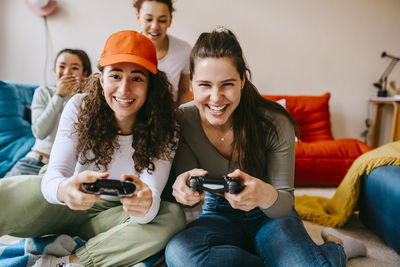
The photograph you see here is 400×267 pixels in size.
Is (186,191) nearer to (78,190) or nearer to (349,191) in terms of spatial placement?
(78,190)

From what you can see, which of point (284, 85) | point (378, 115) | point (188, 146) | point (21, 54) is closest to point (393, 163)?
point (188, 146)

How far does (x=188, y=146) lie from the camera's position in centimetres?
100

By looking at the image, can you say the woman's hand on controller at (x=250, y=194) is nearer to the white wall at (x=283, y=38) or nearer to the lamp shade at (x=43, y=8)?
the white wall at (x=283, y=38)

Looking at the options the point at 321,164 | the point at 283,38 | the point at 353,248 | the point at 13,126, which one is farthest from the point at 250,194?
the point at 283,38

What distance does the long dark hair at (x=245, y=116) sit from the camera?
908 mm

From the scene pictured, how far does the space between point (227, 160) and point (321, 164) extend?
1.39 metres

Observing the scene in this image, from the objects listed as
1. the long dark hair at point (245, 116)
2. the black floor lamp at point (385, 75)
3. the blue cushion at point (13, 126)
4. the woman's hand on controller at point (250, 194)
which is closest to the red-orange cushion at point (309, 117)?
the black floor lamp at point (385, 75)

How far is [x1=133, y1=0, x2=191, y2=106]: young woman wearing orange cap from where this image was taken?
149cm

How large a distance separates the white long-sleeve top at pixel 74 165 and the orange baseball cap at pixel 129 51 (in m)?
0.21

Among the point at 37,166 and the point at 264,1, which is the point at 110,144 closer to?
the point at 37,166

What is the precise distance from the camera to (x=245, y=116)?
0.97 meters

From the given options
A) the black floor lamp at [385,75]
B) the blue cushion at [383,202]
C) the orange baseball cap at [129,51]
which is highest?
the orange baseball cap at [129,51]

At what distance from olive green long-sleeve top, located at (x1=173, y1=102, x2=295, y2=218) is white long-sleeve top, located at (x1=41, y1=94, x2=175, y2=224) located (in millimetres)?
61

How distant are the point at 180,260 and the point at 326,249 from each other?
0.44 m
